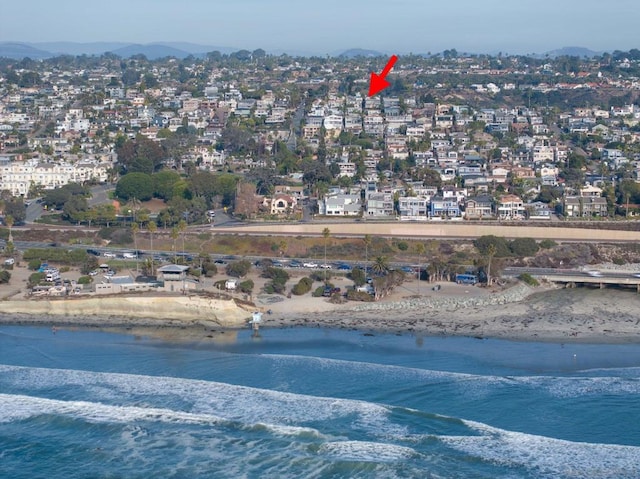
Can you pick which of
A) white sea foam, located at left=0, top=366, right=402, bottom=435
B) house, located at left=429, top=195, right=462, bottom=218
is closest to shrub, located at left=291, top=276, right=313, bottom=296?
white sea foam, located at left=0, top=366, right=402, bottom=435

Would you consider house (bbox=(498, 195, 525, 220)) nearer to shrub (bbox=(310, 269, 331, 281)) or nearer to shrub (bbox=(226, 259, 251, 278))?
shrub (bbox=(310, 269, 331, 281))

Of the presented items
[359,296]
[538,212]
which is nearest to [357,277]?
[359,296]

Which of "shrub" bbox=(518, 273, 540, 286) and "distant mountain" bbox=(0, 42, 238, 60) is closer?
"shrub" bbox=(518, 273, 540, 286)

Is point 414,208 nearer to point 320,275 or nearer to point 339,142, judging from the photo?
point 320,275

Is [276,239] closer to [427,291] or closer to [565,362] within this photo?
[427,291]

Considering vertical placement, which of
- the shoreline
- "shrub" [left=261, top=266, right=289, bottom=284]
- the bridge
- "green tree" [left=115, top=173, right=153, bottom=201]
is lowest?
the shoreline

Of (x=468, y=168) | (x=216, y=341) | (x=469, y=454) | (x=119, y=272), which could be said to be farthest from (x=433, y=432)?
(x=468, y=168)
